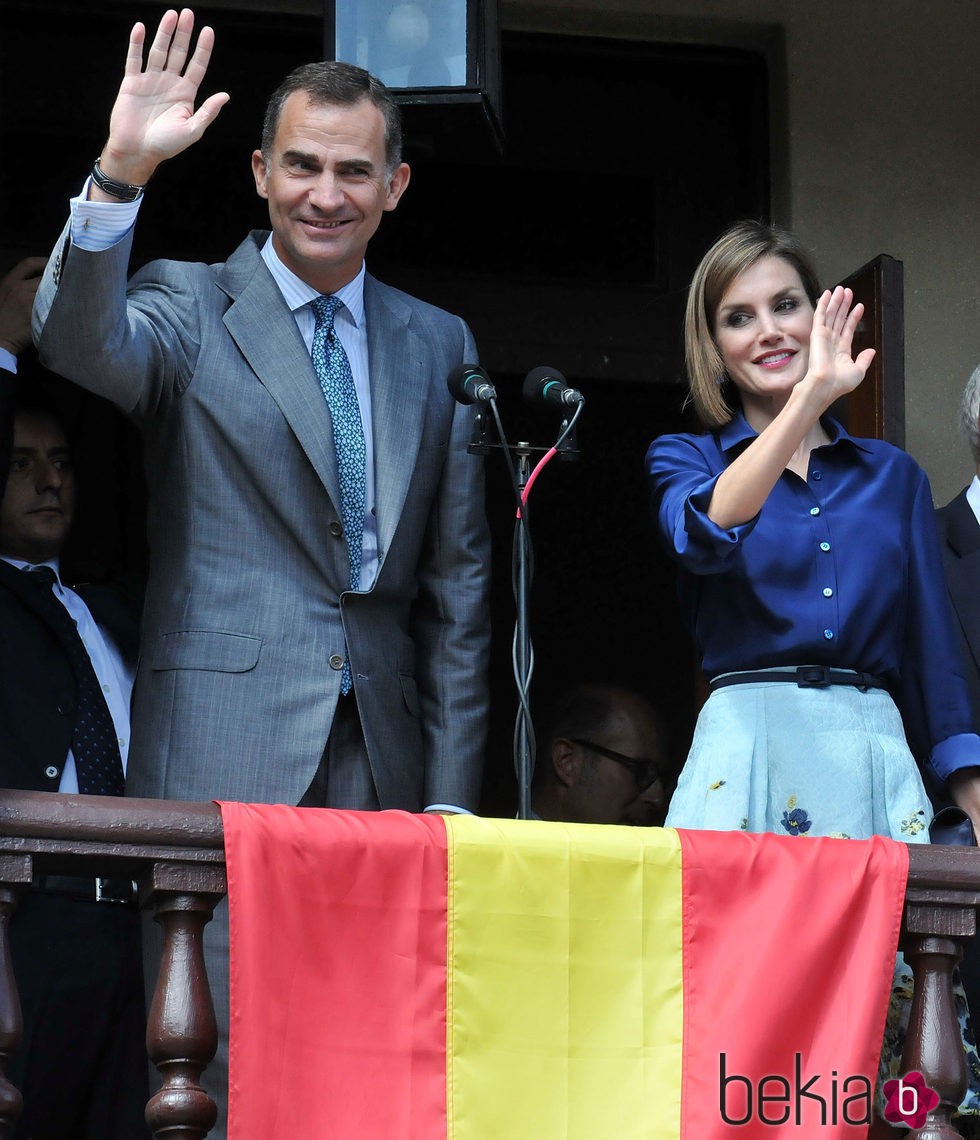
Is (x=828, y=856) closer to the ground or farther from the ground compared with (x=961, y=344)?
closer to the ground

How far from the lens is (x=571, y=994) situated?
9.98 feet

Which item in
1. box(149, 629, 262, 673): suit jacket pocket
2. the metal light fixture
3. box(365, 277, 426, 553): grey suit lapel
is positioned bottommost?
box(149, 629, 262, 673): suit jacket pocket

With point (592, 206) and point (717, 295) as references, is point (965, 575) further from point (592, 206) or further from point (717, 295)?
point (592, 206)

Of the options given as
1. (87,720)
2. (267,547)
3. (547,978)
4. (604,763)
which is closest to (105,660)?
(87,720)

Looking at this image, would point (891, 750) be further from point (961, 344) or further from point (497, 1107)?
point (961, 344)

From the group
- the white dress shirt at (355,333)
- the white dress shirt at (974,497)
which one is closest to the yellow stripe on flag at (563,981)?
the white dress shirt at (355,333)

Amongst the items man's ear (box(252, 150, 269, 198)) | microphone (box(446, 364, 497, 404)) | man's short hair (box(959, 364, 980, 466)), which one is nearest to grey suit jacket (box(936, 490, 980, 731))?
man's short hair (box(959, 364, 980, 466))

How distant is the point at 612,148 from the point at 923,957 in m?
3.02

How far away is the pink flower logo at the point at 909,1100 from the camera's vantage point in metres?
3.08

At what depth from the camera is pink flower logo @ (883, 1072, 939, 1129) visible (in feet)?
10.1

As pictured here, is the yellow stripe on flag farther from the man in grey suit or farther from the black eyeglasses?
the black eyeglasses

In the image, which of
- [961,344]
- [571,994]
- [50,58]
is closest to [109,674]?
[571,994]

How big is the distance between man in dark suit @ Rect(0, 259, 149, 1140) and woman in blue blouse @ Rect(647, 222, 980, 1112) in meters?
1.12

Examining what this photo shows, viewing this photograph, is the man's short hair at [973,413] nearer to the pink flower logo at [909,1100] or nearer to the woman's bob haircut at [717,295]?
the woman's bob haircut at [717,295]
